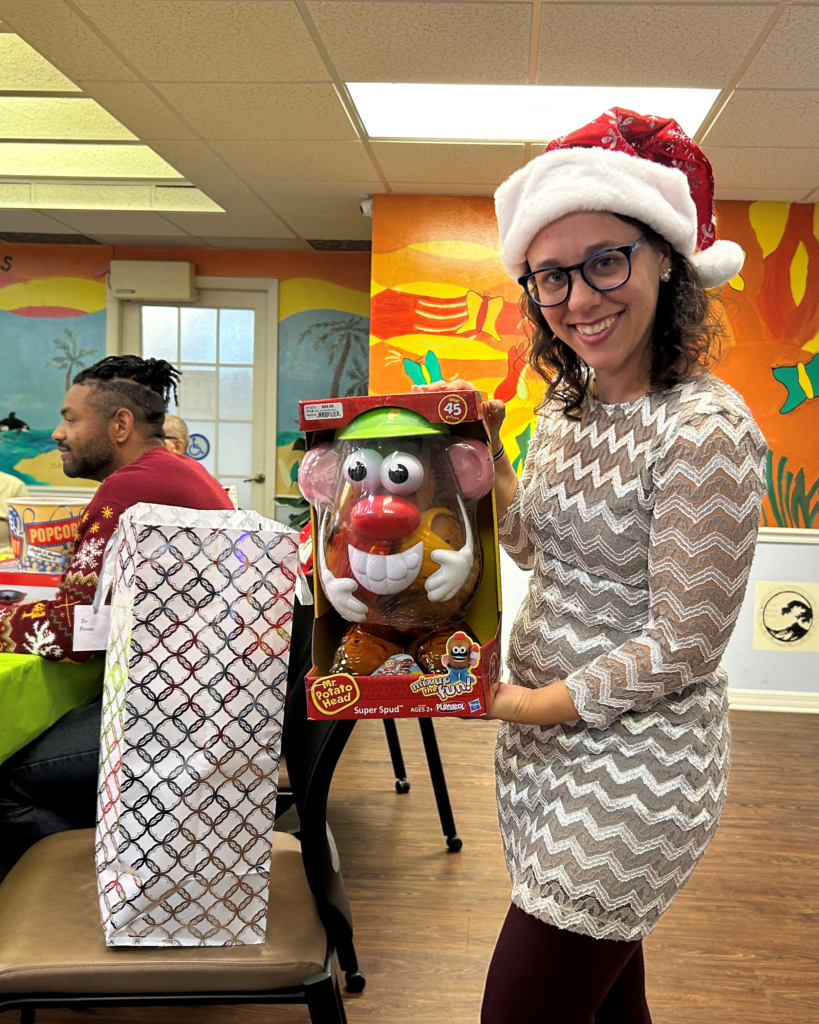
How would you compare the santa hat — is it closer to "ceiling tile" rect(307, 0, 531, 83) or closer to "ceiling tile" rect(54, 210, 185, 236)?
"ceiling tile" rect(307, 0, 531, 83)

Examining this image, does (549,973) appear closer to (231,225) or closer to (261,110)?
(261,110)

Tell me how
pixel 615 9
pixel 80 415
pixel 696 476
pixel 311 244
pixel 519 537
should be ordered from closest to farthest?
1. pixel 696 476
2. pixel 519 537
3. pixel 80 415
4. pixel 615 9
5. pixel 311 244

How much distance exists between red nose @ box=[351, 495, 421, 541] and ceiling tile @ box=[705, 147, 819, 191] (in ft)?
11.1

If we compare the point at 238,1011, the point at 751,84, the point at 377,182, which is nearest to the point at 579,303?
the point at 238,1011

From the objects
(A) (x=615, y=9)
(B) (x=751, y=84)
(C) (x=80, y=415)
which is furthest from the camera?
(B) (x=751, y=84)

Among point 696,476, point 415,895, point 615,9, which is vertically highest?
point 615,9

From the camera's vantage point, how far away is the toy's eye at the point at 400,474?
892 millimetres

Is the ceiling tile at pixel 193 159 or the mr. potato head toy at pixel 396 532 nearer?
the mr. potato head toy at pixel 396 532

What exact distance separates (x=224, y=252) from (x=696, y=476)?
582 centimetres

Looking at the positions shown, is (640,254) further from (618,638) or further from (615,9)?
(615,9)

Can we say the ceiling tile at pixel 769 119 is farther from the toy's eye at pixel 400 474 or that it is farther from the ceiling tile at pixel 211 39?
the toy's eye at pixel 400 474

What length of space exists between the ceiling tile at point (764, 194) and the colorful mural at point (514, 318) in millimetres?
57

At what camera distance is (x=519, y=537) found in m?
1.10

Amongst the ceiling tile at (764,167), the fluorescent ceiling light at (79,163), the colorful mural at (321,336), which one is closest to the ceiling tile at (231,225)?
the fluorescent ceiling light at (79,163)
